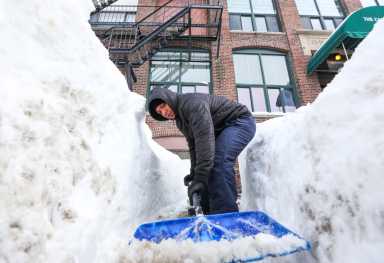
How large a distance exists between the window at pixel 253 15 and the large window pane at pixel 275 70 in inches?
56.9

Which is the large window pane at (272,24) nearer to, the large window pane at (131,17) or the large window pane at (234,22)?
the large window pane at (234,22)

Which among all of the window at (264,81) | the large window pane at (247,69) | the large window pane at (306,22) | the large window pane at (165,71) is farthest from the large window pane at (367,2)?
the large window pane at (165,71)

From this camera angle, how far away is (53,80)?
0.84m

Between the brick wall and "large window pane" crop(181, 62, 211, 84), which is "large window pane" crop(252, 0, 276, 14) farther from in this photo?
"large window pane" crop(181, 62, 211, 84)

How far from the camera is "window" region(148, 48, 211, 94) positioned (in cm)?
639

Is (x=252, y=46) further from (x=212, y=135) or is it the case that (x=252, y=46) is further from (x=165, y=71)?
(x=212, y=135)

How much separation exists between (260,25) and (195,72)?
12.0ft

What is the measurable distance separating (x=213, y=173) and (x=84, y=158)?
1.14m

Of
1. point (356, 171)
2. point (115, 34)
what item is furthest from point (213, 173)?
point (115, 34)

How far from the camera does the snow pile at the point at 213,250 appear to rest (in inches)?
32.5

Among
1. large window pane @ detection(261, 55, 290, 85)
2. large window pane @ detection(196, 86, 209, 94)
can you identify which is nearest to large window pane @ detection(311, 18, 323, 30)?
large window pane @ detection(261, 55, 290, 85)

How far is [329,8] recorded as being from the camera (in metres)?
7.78

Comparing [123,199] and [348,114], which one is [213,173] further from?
[348,114]

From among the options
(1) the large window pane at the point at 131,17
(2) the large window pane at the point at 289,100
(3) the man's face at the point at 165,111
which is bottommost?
(3) the man's face at the point at 165,111
